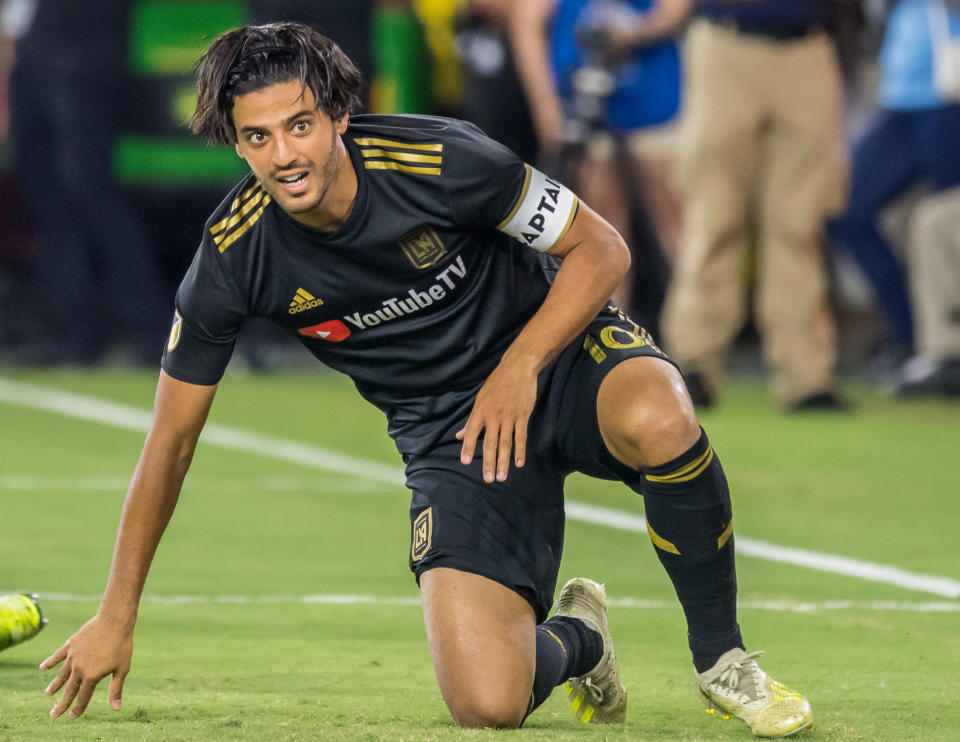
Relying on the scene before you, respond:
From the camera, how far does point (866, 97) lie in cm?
1344

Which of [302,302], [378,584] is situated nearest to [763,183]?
[378,584]

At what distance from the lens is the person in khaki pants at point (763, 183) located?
950cm

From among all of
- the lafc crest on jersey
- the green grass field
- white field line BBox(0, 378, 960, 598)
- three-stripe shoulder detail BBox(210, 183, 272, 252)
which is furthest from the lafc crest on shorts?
white field line BBox(0, 378, 960, 598)

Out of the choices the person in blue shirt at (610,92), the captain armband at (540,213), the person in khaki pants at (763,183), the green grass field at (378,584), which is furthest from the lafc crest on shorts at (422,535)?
the person in blue shirt at (610,92)

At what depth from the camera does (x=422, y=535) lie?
4586 mm

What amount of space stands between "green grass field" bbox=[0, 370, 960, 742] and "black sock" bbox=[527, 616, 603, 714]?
0.32ft

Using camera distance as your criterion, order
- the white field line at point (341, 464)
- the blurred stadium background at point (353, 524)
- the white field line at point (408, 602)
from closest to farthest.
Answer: the blurred stadium background at point (353, 524) → the white field line at point (408, 602) → the white field line at point (341, 464)

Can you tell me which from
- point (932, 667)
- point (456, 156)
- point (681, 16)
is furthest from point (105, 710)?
point (681, 16)

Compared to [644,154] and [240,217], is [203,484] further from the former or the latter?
[644,154]

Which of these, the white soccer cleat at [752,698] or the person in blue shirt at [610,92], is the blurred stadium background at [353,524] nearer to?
the white soccer cleat at [752,698]

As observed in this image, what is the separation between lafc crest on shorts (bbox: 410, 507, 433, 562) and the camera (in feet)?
14.9

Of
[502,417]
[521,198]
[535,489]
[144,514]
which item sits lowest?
[535,489]

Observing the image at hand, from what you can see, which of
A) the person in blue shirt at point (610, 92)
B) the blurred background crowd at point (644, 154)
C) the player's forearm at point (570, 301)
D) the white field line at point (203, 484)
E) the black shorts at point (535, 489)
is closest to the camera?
the player's forearm at point (570, 301)

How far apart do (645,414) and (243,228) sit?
3.10 feet
